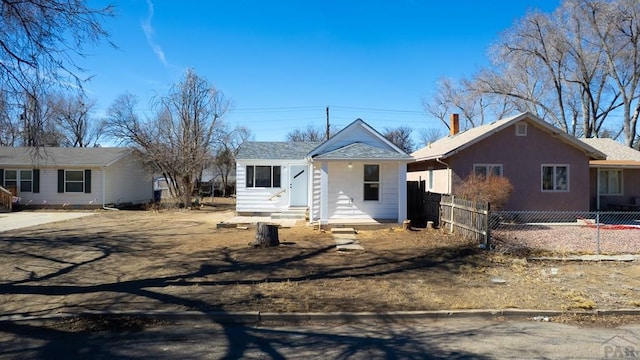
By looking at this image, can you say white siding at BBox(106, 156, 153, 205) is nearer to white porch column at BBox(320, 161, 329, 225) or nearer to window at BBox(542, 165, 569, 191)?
white porch column at BBox(320, 161, 329, 225)

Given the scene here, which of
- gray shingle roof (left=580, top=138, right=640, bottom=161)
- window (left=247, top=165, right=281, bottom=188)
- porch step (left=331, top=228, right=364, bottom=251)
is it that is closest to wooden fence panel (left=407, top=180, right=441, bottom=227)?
porch step (left=331, top=228, right=364, bottom=251)

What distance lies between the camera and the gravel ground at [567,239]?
11258 mm

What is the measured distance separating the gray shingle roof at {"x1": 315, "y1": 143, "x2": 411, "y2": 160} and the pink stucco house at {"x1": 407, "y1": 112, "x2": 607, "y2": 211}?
312 centimetres

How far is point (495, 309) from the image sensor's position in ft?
20.7

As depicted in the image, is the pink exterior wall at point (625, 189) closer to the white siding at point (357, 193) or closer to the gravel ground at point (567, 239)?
the gravel ground at point (567, 239)

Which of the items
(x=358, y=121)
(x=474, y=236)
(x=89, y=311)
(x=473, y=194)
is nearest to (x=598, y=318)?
(x=474, y=236)

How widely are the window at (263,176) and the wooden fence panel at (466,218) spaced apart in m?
8.12

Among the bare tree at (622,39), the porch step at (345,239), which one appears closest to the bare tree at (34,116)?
the porch step at (345,239)

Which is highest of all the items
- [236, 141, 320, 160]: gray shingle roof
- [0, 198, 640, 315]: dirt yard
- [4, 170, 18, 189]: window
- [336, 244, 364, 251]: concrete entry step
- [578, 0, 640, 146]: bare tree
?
[578, 0, 640, 146]: bare tree

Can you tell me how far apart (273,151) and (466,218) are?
35.6 feet

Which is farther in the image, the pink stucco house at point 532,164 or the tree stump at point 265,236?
the pink stucco house at point 532,164

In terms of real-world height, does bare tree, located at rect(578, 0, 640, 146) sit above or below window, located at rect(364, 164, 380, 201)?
above

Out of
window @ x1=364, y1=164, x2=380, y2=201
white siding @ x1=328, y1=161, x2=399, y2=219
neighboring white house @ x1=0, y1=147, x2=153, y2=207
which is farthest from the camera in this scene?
neighboring white house @ x1=0, y1=147, x2=153, y2=207

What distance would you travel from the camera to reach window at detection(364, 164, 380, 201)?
1627 centimetres
